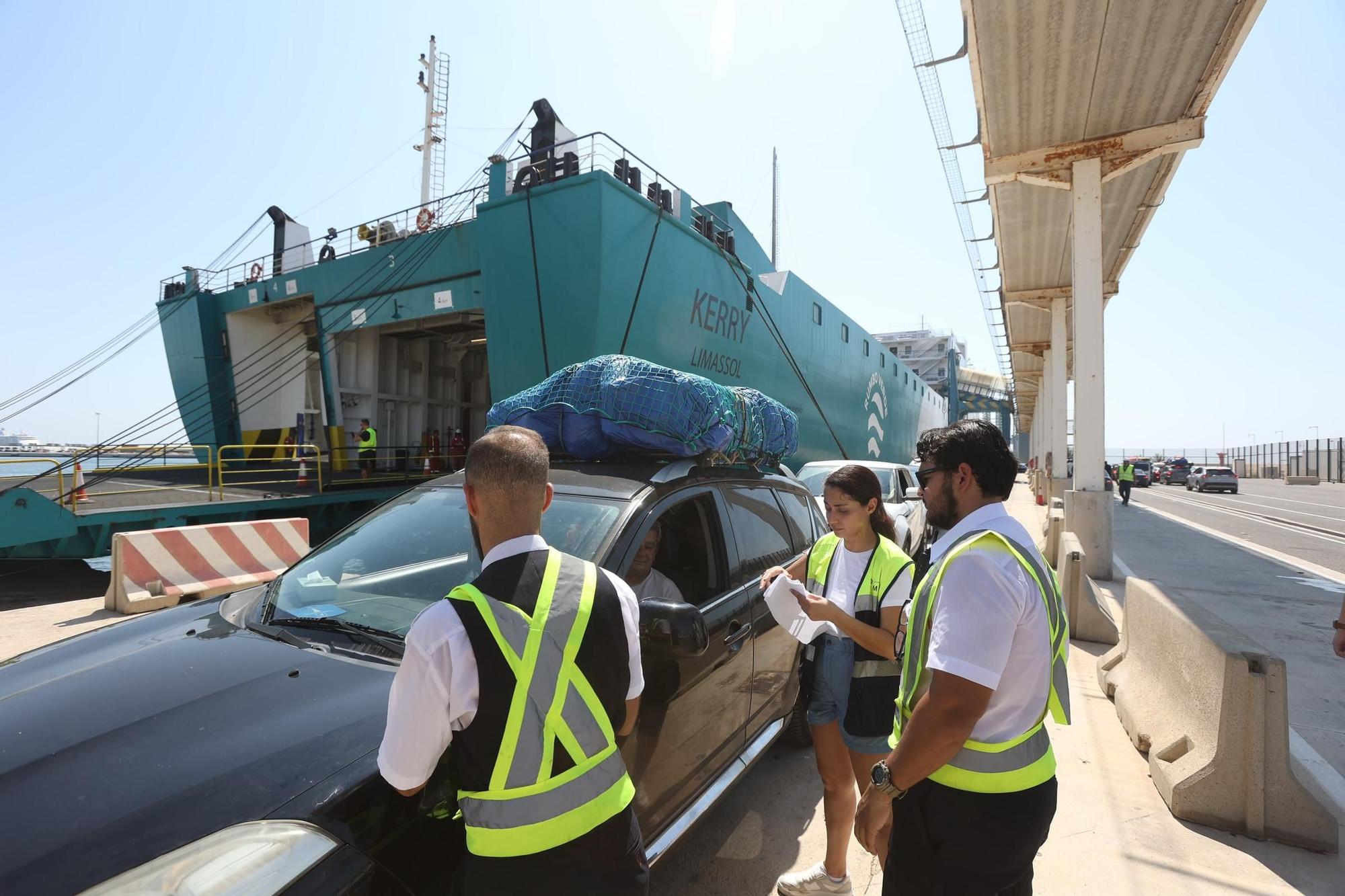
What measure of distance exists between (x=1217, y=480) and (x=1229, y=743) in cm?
3509

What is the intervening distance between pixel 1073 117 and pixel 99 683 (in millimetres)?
10860

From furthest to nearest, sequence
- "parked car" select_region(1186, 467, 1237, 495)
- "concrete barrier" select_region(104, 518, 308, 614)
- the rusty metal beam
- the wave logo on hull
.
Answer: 1. "parked car" select_region(1186, 467, 1237, 495)
2. the wave logo on hull
3. the rusty metal beam
4. "concrete barrier" select_region(104, 518, 308, 614)

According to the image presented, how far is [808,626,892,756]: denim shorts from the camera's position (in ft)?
7.25

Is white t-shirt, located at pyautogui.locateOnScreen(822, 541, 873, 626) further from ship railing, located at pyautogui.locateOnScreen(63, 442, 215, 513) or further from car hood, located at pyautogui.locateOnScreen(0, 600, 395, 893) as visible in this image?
ship railing, located at pyautogui.locateOnScreen(63, 442, 215, 513)

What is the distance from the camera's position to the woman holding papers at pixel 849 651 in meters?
2.15

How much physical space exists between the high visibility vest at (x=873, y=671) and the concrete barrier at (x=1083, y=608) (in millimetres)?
4272

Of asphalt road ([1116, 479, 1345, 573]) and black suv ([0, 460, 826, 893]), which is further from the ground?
black suv ([0, 460, 826, 893])

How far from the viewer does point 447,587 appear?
228 centimetres

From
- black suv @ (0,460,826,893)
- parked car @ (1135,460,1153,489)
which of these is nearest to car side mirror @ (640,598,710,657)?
black suv @ (0,460,826,893)

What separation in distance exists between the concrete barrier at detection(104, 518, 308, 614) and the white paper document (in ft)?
17.2

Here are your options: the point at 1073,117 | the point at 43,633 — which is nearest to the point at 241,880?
the point at 43,633

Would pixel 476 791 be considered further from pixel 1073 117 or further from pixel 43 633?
pixel 1073 117

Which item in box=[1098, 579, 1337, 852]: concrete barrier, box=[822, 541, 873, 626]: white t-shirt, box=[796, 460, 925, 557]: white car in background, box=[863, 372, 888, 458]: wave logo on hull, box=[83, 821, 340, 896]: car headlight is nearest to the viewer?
box=[83, 821, 340, 896]: car headlight

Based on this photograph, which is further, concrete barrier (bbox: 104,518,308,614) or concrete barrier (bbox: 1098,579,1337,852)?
concrete barrier (bbox: 104,518,308,614)
